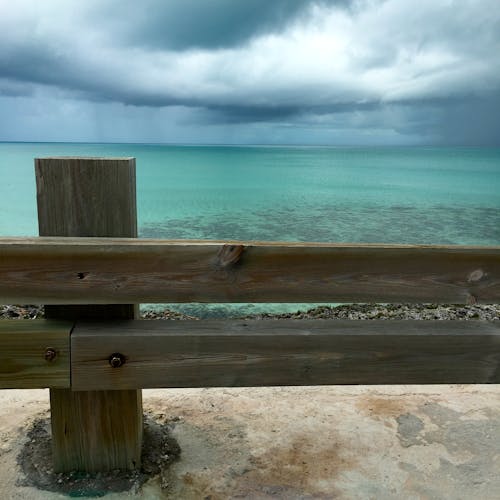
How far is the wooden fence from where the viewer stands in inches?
84.6

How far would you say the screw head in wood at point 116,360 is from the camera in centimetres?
223

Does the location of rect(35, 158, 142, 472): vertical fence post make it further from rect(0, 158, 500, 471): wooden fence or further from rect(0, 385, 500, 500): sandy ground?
rect(0, 385, 500, 500): sandy ground

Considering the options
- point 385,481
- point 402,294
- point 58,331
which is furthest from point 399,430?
point 58,331

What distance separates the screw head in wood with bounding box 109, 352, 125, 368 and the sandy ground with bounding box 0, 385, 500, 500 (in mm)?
833

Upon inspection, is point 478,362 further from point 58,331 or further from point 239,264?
point 58,331

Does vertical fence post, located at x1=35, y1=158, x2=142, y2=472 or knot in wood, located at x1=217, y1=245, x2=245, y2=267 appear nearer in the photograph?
knot in wood, located at x1=217, y1=245, x2=245, y2=267

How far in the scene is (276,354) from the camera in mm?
2268

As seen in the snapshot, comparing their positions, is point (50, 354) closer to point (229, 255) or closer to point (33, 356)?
point (33, 356)

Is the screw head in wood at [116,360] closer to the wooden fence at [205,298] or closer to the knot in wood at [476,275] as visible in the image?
the wooden fence at [205,298]

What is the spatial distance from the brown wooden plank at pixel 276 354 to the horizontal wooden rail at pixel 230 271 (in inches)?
6.8

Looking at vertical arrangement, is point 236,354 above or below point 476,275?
below

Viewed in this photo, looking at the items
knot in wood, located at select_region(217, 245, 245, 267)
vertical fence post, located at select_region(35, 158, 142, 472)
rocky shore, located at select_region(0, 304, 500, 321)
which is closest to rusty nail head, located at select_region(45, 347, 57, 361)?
vertical fence post, located at select_region(35, 158, 142, 472)

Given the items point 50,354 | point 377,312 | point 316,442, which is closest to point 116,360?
point 50,354

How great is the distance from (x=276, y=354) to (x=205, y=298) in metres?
0.39
